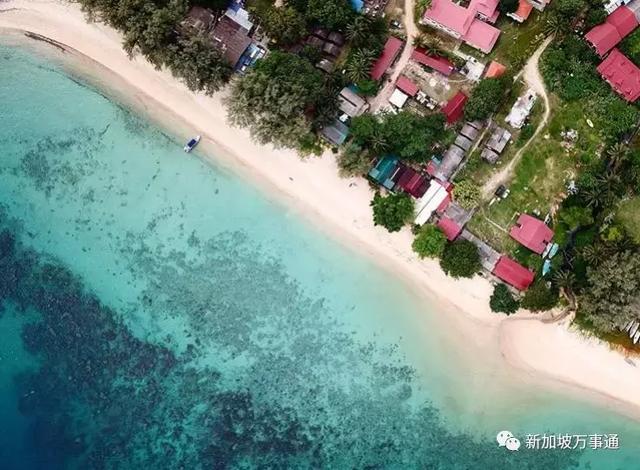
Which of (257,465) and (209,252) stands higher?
(209,252)

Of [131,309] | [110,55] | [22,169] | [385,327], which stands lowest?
[131,309]

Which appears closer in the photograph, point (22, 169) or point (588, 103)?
point (588, 103)

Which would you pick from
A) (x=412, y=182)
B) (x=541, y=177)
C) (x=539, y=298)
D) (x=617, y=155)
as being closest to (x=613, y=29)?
(x=617, y=155)

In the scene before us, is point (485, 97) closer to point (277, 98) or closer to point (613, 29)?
point (613, 29)

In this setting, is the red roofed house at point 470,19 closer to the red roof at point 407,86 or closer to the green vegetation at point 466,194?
the red roof at point 407,86

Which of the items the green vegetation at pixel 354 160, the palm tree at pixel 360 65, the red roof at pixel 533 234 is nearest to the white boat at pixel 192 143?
the green vegetation at pixel 354 160

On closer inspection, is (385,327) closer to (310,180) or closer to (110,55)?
(310,180)

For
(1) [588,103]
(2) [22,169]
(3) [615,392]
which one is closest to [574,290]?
(3) [615,392]
